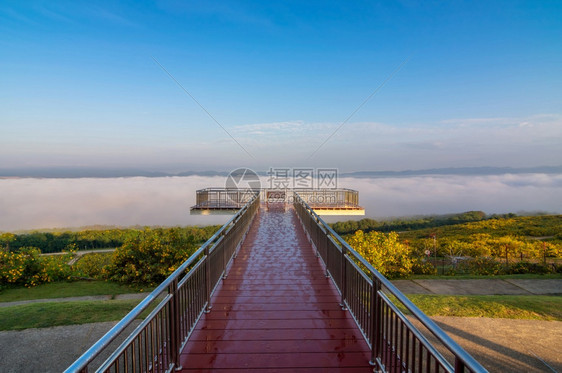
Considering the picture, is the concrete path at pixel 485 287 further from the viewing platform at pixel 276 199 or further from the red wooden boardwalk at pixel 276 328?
the viewing platform at pixel 276 199

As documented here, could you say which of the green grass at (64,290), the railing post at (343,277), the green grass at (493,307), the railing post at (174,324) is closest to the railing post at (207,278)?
the railing post at (174,324)

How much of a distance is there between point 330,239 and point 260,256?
3.26 m

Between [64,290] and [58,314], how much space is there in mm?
6831

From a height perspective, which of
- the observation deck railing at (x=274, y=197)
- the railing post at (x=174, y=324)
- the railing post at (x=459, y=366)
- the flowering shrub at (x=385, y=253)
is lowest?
the flowering shrub at (x=385, y=253)

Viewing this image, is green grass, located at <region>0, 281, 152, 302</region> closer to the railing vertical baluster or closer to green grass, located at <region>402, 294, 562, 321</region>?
green grass, located at <region>402, 294, 562, 321</region>

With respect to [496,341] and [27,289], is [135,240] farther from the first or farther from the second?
[496,341]

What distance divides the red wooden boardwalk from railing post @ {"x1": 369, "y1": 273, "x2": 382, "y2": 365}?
7.3 inches

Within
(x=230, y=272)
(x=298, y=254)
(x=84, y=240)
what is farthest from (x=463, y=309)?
(x=84, y=240)

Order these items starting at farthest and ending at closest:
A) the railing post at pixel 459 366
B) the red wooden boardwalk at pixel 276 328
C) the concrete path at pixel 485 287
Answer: the concrete path at pixel 485 287
the red wooden boardwalk at pixel 276 328
the railing post at pixel 459 366

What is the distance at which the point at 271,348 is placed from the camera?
12.7ft

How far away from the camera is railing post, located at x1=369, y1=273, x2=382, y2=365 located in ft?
10.9

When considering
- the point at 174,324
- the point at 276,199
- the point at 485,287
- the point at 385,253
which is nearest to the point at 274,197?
the point at 276,199

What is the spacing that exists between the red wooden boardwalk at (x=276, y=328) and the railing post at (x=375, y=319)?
185mm

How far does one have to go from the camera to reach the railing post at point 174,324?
3.27 meters
